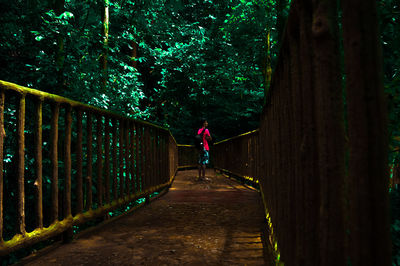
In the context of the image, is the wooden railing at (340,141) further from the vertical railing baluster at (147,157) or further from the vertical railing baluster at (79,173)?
the vertical railing baluster at (147,157)

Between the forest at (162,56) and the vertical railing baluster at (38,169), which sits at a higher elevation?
the forest at (162,56)

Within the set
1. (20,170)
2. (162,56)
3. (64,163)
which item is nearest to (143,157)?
(64,163)

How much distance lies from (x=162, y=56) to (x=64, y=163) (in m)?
14.9

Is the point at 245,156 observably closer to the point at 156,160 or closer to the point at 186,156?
the point at 156,160

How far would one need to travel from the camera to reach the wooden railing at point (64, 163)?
7.11 ft

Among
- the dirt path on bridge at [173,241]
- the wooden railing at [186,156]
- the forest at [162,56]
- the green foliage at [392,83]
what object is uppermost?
→ the forest at [162,56]

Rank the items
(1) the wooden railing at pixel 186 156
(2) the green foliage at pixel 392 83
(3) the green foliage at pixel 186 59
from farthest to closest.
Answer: (1) the wooden railing at pixel 186 156 < (3) the green foliage at pixel 186 59 < (2) the green foliage at pixel 392 83

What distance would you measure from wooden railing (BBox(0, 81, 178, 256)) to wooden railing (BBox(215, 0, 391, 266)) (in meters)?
1.79

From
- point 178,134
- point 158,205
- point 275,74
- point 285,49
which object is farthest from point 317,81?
point 178,134

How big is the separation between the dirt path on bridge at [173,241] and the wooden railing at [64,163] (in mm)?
228

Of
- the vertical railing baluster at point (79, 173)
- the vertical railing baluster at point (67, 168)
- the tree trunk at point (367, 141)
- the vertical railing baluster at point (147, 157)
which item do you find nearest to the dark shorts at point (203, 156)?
the vertical railing baluster at point (147, 157)

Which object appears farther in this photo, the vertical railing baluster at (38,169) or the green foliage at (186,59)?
the green foliage at (186,59)

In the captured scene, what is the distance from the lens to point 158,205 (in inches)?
191

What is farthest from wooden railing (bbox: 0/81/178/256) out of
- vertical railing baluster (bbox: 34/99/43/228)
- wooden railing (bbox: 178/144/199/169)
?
wooden railing (bbox: 178/144/199/169)
